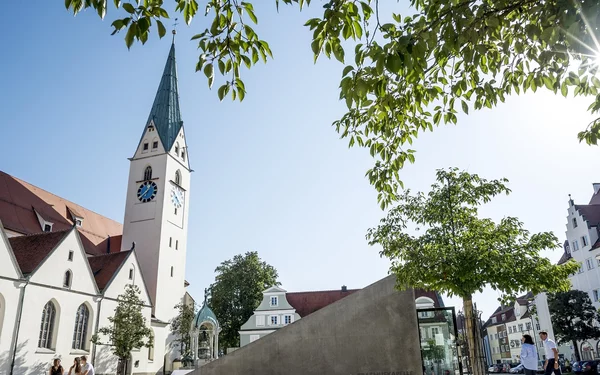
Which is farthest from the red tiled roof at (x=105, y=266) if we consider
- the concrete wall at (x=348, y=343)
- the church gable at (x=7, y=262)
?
the concrete wall at (x=348, y=343)

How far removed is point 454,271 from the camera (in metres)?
11.9

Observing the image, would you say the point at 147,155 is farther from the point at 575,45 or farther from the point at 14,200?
the point at 575,45

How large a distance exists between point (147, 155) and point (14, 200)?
553 inches

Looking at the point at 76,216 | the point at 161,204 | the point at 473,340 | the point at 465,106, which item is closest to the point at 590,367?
the point at 473,340

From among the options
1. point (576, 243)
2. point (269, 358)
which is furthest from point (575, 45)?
point (576, 243)

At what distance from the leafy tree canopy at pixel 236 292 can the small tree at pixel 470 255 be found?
36.9 meters

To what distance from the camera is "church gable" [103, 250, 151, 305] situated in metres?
34.9

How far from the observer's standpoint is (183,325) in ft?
136

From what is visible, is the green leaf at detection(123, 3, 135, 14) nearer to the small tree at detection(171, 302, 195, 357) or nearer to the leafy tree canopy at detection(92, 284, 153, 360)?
the leafy tree canopy at detection(92, 284, 153, 360)

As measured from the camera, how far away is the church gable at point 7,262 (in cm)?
2680

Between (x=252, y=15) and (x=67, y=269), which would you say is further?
(x=67, y=269)

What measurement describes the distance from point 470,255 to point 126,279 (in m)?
31.6

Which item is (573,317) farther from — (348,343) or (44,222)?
(44,222)

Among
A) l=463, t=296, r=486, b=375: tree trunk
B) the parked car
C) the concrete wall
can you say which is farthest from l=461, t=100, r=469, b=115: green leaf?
the parked car
